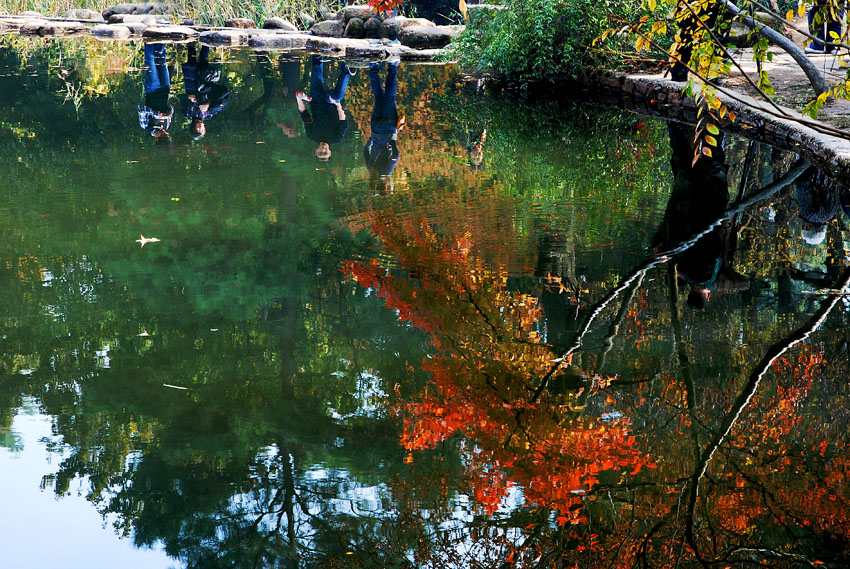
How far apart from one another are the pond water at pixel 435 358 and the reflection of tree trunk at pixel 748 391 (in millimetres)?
17

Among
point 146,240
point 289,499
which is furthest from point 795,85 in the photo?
point 289,499

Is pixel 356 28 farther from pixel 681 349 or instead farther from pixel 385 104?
pixel 681 349

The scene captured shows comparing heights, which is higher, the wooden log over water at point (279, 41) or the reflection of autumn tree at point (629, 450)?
the reflection of autumn tree at point (629, 450)

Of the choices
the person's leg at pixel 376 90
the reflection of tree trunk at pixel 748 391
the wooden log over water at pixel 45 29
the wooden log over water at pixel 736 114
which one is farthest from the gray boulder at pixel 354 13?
the reflection of tree trunk at pixel 748 391

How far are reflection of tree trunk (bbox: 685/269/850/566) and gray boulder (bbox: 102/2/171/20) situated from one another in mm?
28019

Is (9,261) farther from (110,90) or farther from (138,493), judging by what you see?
(110,90)

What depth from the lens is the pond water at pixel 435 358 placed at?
3.48 meters

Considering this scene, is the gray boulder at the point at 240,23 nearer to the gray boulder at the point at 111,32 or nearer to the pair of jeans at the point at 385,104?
the gray boulder at the point at 111,32

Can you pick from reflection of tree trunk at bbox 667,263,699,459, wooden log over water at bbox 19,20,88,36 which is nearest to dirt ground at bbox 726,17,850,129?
reflection of tree trunk at bbox 667,263,699,459

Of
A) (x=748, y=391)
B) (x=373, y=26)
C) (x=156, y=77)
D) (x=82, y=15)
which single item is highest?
(x=748, y=391)

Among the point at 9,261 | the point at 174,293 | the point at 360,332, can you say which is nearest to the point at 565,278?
the point at 360,332

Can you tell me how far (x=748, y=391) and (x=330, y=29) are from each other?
23.0m

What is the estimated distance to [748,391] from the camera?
443 cm

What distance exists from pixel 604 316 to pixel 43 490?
3.30 m
